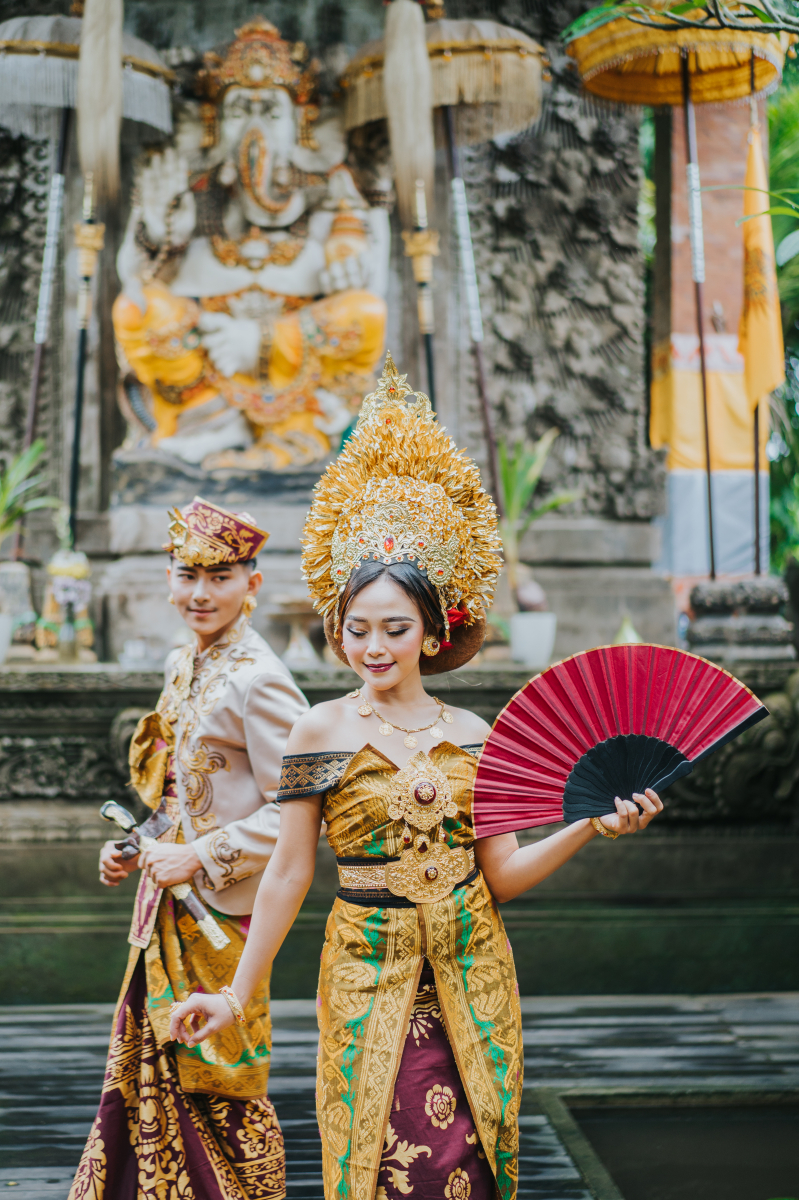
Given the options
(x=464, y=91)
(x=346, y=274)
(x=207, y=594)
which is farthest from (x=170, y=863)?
(x=464, y=91)

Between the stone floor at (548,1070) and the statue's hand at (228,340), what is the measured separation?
11.0 feet

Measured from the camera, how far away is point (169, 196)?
595cm

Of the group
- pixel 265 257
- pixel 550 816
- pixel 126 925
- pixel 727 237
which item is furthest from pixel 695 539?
pixel 550 816

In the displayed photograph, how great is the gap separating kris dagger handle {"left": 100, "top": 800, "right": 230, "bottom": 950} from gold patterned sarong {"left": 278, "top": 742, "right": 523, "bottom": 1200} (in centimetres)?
47

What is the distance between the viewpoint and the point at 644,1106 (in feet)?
11.4

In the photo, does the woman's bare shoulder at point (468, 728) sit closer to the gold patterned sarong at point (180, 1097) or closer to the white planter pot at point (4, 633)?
the gold patterned sarong at point (180, 1097)

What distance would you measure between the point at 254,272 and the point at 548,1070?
4.31 meters

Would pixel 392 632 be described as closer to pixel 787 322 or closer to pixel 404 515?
pixel 404 515

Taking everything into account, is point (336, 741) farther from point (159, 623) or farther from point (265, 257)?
point (265, 257)

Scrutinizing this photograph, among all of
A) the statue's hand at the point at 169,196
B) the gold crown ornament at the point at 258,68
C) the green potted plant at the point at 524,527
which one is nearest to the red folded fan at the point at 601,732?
the green potted plant at the point at 524,527

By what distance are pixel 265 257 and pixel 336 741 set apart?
4.66 m

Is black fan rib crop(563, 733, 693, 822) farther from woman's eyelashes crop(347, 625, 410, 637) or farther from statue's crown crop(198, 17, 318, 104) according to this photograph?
statue's crown crop(198, 17, 318, 104)

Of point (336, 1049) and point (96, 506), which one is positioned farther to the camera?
point (96, 506)

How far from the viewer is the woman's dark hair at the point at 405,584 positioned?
6.14ft
